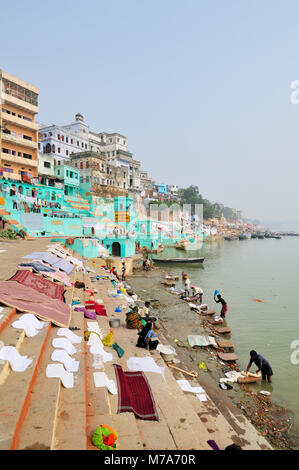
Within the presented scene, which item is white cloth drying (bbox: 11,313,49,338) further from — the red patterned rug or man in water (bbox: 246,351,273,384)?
man in water (bbox: 246,351,273,384)

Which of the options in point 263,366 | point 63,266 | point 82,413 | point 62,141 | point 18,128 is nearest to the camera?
point 82,413

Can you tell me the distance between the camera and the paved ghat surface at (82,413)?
10.6ft

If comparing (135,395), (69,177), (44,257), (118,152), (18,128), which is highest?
(118,152)

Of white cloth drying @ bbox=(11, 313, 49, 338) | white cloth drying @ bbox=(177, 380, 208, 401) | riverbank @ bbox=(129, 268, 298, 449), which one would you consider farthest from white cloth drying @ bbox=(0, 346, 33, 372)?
riverbank @ bbox=(129, 268, 298, 449)

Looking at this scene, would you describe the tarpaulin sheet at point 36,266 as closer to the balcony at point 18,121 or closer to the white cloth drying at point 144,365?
the white cloth drying at point 144,365

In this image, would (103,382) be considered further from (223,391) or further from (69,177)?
(69,177)

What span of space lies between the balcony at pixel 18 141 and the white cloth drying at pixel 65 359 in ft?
111

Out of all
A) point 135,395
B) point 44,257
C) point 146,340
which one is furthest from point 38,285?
point 135,395

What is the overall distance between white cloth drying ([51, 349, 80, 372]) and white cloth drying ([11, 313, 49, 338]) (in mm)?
805

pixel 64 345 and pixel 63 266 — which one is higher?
pixel 63 266

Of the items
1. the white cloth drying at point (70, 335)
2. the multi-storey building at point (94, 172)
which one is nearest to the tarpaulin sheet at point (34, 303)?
the white cloth drying at point (70, 335)

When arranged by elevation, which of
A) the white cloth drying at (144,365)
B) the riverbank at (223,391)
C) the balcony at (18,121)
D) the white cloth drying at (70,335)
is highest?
the balcony at (18,121)

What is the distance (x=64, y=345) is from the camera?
5.56 metres

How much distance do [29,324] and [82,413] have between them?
2.56 metres
